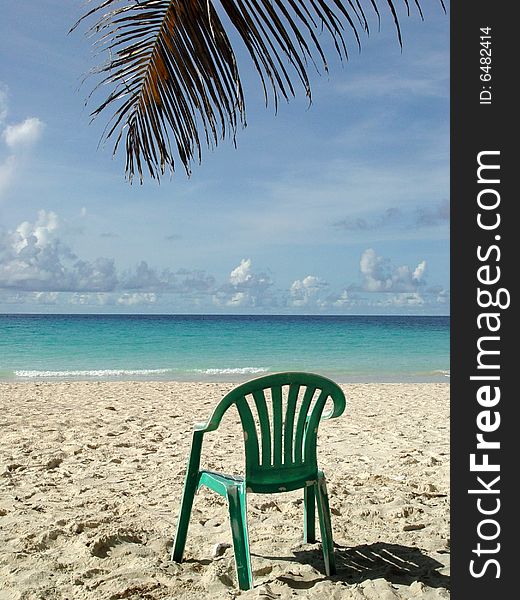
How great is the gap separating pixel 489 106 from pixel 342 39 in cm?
55

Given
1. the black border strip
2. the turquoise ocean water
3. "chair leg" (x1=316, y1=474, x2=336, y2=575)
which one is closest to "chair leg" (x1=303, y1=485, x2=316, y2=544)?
"chair leg" (x1=316, y1=474, x2=336, y2=575)

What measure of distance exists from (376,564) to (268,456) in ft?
2.60

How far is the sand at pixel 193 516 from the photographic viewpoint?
2.89m

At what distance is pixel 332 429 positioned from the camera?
282 inches

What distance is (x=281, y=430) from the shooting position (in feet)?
9.86

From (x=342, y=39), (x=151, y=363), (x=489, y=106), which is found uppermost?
(x=342, y=39)

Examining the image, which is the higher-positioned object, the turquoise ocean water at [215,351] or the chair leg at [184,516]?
the chair leg at [184,516]

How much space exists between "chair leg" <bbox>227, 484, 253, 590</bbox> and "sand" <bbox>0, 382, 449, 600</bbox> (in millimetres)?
59

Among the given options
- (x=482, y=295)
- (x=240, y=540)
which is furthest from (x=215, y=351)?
(x=482, y=295)

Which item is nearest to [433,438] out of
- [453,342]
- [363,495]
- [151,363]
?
[363,495]

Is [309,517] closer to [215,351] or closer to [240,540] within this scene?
[240,540]

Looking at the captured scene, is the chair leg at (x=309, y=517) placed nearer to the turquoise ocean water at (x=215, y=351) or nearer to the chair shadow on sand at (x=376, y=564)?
the chair shadow on sand at (x=376, y=564)

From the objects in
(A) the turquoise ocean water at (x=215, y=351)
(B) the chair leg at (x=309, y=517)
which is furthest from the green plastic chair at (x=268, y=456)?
(A) the turquoise ocean water at (x=215, y=351)

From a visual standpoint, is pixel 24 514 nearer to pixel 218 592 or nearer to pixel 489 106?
pixel 218 592
